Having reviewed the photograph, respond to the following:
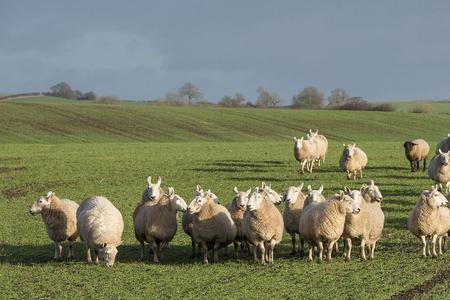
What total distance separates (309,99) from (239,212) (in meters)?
101

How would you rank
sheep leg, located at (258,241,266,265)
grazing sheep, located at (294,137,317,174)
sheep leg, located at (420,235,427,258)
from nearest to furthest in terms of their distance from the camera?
sheep leg, located at (258,241,266,265), sheep leg, located at (420,235,427,258), grazing sheep, located at (294,137,317,174)

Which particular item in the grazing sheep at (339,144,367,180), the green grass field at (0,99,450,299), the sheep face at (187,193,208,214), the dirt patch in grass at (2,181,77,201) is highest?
the sheep face at (187,193,208,214)

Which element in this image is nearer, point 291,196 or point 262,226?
point 262,226

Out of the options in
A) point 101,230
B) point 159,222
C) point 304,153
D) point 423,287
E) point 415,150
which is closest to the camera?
point 423,287

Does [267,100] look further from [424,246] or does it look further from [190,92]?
[424,246]

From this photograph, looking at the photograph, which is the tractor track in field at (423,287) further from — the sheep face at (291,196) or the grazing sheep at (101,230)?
the grazing sheep at (101,230)

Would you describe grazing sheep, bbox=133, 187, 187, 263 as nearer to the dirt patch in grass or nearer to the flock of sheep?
the flock of sheep

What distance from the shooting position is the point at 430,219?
54.3ft

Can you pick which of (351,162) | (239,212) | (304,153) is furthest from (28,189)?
(239,212)

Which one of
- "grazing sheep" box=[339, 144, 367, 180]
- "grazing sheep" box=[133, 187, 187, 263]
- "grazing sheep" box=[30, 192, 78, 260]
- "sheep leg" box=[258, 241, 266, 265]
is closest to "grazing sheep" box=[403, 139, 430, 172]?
"grazing sheep" box=[339, 144, 367, 180]

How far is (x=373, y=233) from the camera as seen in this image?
16672 mm

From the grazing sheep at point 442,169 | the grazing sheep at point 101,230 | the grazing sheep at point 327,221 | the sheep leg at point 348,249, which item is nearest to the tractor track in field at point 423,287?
the sheep leg at point 348,249

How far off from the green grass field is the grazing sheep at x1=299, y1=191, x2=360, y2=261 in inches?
25.2

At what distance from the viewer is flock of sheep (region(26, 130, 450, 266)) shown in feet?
53.1
